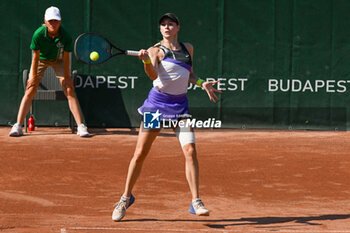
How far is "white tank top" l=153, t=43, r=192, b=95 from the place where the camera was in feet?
17.2

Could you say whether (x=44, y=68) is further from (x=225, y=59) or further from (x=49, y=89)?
(x=225, y=59)

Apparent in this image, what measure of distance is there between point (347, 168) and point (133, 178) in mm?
3402

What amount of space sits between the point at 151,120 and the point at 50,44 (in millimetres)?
4511

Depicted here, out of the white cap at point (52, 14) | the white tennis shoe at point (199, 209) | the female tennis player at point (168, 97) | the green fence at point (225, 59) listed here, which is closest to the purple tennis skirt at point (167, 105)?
the female tennis player at point (168, 97)

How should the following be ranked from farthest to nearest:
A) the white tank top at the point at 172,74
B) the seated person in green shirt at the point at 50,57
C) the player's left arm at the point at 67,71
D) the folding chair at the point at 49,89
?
the folding chair at the point at 49,89
the player's left arm at the point at 67,71
the seated person in green shirt at the point at 50,57
the white tank top at the point at 172,74

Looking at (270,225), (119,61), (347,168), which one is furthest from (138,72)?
(270,225)

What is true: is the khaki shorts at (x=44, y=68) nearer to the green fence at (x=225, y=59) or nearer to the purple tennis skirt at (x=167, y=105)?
the green fence at (x=225, y=59)

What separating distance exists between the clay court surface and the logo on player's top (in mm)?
744

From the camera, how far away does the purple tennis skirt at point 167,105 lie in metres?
5.23

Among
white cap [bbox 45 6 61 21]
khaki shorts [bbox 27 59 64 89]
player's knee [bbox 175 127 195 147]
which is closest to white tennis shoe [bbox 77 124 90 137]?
khaki shorts [bbox 27 59 64 89]

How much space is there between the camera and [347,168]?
304 inches

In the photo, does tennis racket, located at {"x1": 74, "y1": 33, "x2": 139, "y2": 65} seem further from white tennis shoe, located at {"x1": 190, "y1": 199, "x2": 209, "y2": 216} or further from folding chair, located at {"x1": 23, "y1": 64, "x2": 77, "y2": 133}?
folding chair, located at {"x1": 23, "y1": 64, "x2": 77, "y2": 133}

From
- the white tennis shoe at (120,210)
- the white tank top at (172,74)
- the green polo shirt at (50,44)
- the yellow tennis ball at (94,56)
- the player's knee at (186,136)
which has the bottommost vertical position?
the white tennis shoe at (120,210)

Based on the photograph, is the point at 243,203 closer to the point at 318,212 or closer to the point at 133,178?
the point at 318,212
